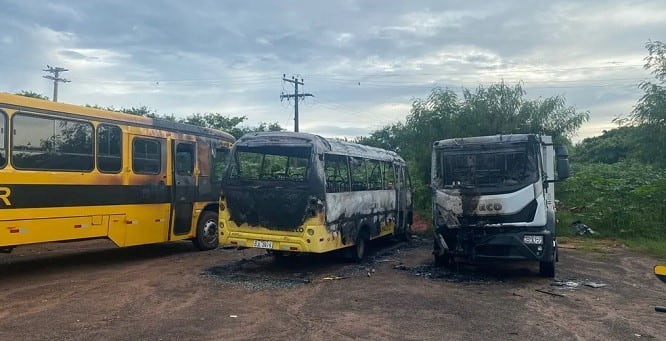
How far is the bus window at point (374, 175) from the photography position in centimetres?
1199

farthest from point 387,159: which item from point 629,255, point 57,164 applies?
point 57,164

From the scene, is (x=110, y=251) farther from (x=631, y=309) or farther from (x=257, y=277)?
(x=631, y=309)

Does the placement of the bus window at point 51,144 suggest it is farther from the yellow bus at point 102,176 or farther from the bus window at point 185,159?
the bus window at point 185,159

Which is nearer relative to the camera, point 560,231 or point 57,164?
point 57,164

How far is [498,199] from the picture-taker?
927 cm

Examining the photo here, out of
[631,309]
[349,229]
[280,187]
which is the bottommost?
[631,309]

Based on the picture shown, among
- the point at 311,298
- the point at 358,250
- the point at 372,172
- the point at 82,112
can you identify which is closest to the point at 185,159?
the point at 82,112

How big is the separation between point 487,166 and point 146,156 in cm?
646

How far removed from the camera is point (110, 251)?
12.4 metres

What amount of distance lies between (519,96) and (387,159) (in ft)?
22.0

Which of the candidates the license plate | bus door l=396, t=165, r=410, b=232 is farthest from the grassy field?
the license plate

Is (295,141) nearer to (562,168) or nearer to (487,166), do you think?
(487,166)

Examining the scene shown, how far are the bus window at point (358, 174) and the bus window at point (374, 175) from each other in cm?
29

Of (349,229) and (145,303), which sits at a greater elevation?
(349,229)
